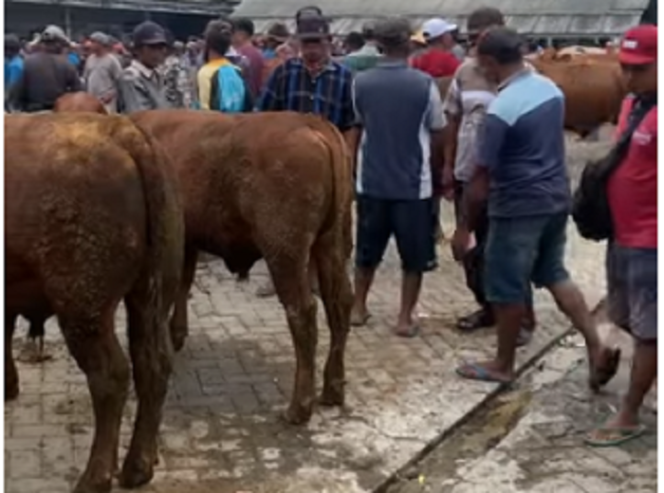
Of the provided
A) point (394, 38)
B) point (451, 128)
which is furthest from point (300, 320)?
point (451, 128)

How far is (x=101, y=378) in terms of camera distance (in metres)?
4.57

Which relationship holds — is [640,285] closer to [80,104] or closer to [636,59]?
[636,59]

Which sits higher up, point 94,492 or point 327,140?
point 327,140

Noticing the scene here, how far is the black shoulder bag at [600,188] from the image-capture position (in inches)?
203

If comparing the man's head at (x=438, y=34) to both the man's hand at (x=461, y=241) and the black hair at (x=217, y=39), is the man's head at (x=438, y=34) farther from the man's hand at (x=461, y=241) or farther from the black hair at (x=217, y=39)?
the man's hand at (x=461, y=241)

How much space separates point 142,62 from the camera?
7.96 m

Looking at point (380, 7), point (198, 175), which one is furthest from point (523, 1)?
point (198, 175)

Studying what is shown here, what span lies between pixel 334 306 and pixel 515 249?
3.35 ft

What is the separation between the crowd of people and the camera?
5.16 m

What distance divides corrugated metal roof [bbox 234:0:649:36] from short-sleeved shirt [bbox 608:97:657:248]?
69.4 feet

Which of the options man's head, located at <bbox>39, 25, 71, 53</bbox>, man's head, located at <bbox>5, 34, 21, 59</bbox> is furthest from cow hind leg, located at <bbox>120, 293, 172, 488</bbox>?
man's head, located at <bbox>5, 34, 21, 59</bbox>

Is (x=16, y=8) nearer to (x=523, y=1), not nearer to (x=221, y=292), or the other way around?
(x=523, y=1)

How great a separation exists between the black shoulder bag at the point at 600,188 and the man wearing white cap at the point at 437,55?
206 inches

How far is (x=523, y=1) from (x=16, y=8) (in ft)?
47.1
